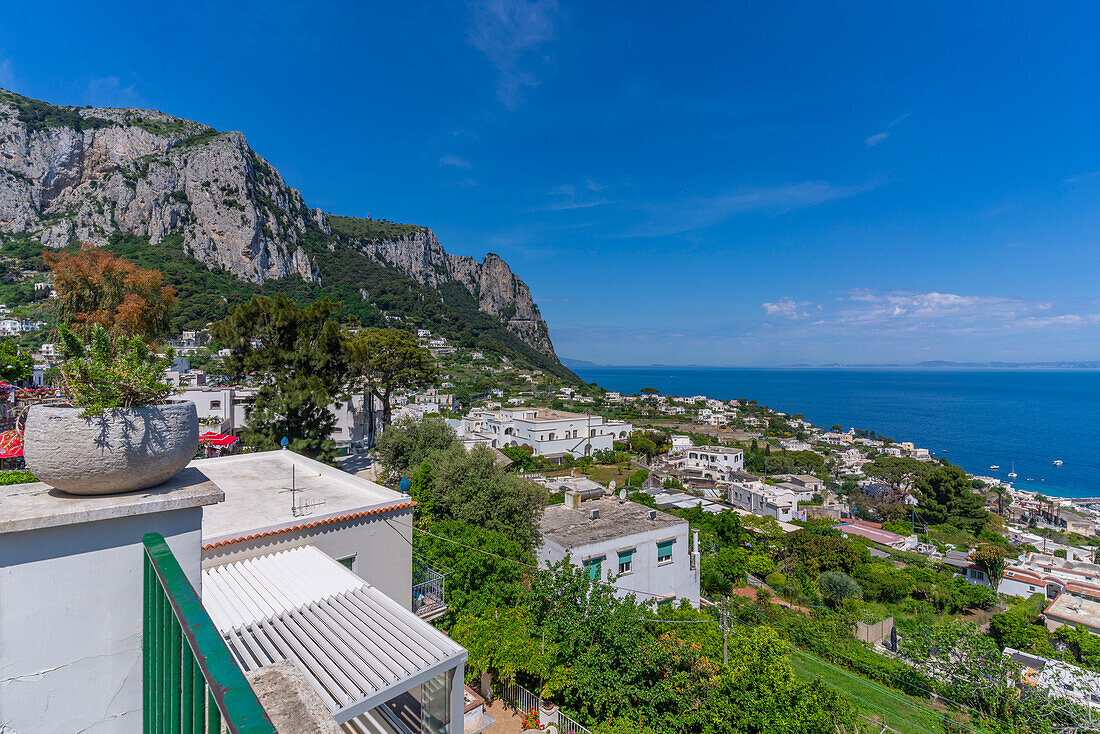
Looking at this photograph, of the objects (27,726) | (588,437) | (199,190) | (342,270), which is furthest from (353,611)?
(342,270)

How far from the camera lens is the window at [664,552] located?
15.6m

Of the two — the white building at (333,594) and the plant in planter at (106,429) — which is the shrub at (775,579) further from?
the plant in planter at (106,429)

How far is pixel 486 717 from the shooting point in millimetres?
8250

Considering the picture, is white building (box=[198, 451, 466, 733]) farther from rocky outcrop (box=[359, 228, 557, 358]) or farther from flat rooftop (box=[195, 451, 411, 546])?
rocky outcrop (box=[359, 228, 557, 358])

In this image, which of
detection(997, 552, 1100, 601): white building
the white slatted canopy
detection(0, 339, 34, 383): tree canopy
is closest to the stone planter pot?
the white slatted canopy

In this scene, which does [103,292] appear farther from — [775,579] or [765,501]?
[765,501]

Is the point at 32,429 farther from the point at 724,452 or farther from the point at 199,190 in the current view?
the point at 199,190

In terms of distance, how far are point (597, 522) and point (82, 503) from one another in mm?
15686

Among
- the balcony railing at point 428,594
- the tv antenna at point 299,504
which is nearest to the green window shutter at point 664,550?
the balcony railing at point 428,594

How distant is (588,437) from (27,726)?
47188 mm

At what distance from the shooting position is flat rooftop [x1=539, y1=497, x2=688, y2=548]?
47.6ft

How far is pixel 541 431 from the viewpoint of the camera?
45.2m

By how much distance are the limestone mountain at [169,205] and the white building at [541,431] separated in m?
40.9

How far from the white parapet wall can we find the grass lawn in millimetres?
13915
